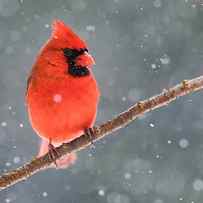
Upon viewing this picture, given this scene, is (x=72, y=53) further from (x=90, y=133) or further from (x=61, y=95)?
(x=90, y=133)

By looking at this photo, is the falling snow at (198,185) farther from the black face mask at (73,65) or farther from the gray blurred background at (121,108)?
the black face mask at (73,65)

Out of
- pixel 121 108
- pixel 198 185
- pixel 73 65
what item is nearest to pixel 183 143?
pixel 198 185

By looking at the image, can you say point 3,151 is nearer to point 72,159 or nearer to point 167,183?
point 167,183

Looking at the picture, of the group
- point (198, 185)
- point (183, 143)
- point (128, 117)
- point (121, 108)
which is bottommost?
point (128, 117)

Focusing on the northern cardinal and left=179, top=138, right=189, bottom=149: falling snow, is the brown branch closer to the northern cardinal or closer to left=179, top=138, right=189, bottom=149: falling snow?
the northern cardinal

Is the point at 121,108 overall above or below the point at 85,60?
above

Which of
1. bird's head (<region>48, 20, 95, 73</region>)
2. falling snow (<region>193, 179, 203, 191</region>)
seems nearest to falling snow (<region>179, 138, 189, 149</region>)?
falling snow (<region>193, 179, 203, 191</region>)
